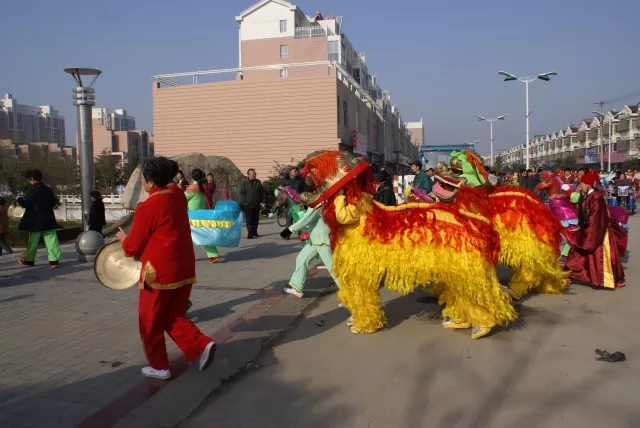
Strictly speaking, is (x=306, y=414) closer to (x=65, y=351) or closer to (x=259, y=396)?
(x=259, y=396)

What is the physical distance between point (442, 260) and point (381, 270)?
0.54m

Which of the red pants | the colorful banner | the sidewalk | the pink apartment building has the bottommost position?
the sidewalk

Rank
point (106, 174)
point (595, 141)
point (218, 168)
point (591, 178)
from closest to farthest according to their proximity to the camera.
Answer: point (591, 178)
point (218, 168)
point (106, 174)
point (595, 141)

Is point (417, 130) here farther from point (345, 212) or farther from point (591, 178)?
point (345, 212)

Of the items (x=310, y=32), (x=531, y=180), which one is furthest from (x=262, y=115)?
(x=310, y=32)

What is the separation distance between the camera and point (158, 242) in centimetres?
392

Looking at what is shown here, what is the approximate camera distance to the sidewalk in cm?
357

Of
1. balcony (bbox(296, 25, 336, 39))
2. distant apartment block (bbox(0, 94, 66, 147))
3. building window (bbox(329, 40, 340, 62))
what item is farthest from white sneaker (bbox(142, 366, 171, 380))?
distant apartment block (bbox(0, 94, 66, 147))

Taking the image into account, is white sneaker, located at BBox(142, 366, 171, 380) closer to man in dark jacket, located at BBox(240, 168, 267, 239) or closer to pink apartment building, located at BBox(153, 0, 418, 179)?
man in dark jacket, located at BBox(240, 168, 267, 239)

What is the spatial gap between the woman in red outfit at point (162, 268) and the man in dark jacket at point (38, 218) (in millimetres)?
5478

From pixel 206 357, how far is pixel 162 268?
0.78 meters

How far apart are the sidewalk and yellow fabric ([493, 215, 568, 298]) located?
2.39 meters

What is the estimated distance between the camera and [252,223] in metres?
12.9

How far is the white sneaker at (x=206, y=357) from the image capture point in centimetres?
412
